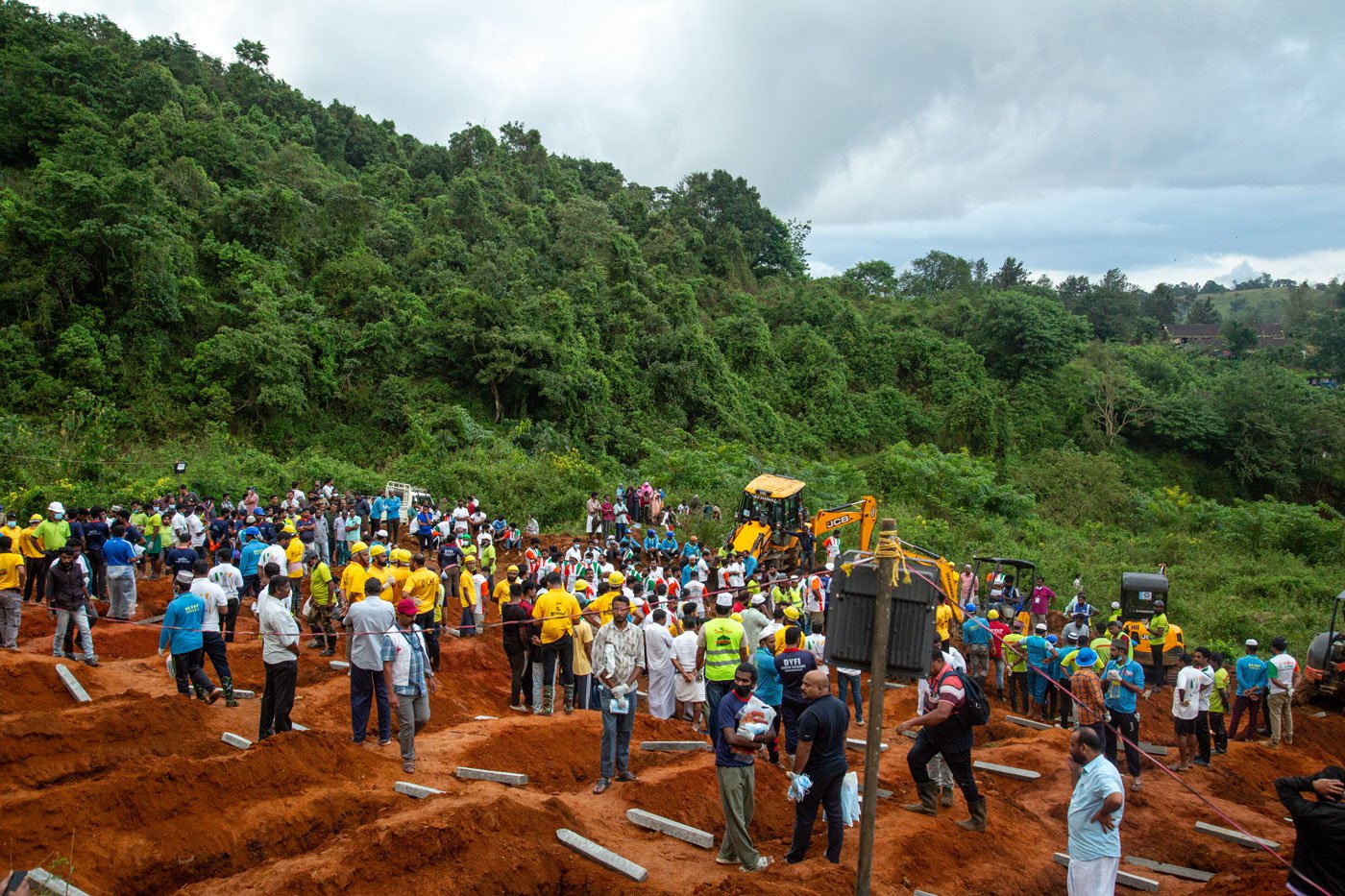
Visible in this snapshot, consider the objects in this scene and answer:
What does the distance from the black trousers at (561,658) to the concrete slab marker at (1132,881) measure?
537 centimetres

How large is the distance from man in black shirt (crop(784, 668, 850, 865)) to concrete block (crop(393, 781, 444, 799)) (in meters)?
3.05

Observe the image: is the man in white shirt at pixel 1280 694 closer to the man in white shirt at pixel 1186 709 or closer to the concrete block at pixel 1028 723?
the man in white shirt at pixel 1186 709

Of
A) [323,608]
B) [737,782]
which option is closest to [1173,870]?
[737,782]

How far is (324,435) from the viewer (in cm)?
2872

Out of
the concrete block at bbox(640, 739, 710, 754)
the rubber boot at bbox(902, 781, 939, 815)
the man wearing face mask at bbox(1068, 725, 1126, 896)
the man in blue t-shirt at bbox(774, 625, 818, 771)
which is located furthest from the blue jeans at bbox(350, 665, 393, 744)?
the man wearing face mask at bbox(1068, 725, 1126, 896)

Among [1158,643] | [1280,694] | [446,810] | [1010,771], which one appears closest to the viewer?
[446,810]

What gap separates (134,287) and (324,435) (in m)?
7.02

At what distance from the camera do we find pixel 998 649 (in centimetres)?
1365

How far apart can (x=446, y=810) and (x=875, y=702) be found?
3.43 meters

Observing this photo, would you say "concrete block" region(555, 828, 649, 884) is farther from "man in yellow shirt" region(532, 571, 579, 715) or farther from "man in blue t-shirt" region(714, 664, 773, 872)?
"man in yellow shirt" region(532, 571, 579, 715)

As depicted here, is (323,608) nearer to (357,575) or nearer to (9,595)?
(357,575)

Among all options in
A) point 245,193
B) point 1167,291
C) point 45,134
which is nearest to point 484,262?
point 245,193

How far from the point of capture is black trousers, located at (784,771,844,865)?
651 cm

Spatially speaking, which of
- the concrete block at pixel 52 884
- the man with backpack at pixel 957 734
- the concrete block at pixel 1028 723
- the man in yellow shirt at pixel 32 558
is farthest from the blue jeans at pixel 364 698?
the concrete block at pixel 1028 723
